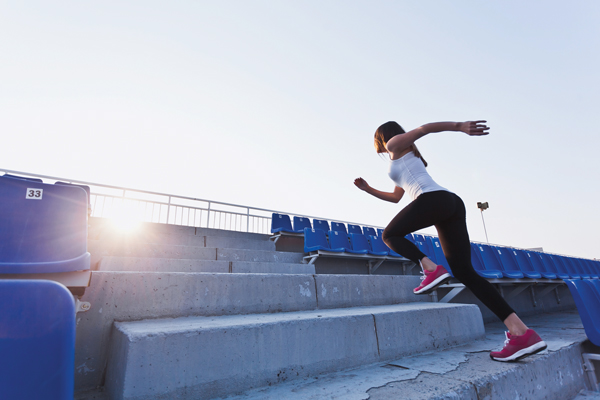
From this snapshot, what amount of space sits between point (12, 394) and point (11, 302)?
163mm

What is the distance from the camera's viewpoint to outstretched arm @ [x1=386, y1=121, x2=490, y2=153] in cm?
187

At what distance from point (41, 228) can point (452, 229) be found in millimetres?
2570

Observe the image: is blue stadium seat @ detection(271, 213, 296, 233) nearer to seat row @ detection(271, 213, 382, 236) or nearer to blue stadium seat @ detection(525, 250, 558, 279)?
seat row @ detection(271, 213, 382, 236)

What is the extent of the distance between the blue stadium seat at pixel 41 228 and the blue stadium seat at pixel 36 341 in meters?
1.15

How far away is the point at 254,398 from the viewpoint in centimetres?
131

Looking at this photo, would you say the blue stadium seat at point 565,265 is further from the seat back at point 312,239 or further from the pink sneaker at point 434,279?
the pink sneaker at point 434,279

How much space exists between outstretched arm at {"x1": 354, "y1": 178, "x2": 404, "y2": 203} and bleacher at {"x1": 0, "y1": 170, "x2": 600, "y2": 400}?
791 millimetres

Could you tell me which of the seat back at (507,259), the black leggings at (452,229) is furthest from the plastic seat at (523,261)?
the black leggings at (452,229)

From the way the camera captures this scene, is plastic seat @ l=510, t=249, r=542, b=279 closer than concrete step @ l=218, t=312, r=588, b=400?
No

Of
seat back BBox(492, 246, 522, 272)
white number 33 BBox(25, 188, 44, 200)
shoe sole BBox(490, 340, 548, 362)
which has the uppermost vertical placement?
white number 33 BBox(25, 188, 44, 200)

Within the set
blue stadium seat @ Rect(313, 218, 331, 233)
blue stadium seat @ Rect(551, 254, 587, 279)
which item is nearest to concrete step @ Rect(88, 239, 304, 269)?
blue stadium seat @ Rect(313, 218, 331, 233)

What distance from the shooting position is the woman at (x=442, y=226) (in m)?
1.82

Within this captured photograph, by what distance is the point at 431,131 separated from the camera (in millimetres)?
1960

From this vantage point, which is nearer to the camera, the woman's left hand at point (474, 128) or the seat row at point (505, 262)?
the woman's left hand at point (474, 128)
